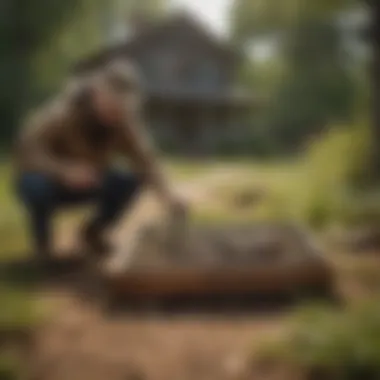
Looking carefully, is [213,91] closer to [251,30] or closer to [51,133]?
[251,30]

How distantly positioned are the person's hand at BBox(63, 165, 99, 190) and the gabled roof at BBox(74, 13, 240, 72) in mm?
137

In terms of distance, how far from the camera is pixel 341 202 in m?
1.22

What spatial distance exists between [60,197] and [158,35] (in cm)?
26

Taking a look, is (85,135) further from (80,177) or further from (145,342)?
(145,342)

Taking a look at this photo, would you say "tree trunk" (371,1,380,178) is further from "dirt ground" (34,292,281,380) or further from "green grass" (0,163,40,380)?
→ "green grass" (0,163,40,380)

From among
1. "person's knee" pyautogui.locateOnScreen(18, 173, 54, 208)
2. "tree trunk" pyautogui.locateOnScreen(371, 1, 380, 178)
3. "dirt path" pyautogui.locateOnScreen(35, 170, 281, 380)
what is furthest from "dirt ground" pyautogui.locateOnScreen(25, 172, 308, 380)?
"tree trunk" pyautogui.locateOnScreen(371, 1, 380, 178)

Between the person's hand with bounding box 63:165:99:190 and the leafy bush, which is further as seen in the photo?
the person's hand with bounding box 63:165:99:190

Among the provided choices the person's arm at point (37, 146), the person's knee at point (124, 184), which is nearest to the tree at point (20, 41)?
the person's arm at point (37, 146)

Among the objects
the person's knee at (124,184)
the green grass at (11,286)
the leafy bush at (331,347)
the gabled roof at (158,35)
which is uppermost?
the gabled roof at (158,35)

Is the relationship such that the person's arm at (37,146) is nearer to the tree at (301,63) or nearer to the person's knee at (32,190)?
the person's knee at (32,190)

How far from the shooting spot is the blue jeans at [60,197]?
1.20m

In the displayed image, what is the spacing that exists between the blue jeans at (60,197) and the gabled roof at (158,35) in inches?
6.1

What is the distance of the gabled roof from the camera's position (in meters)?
1.18

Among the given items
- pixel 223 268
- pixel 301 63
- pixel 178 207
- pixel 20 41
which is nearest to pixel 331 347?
pixel 223 268
